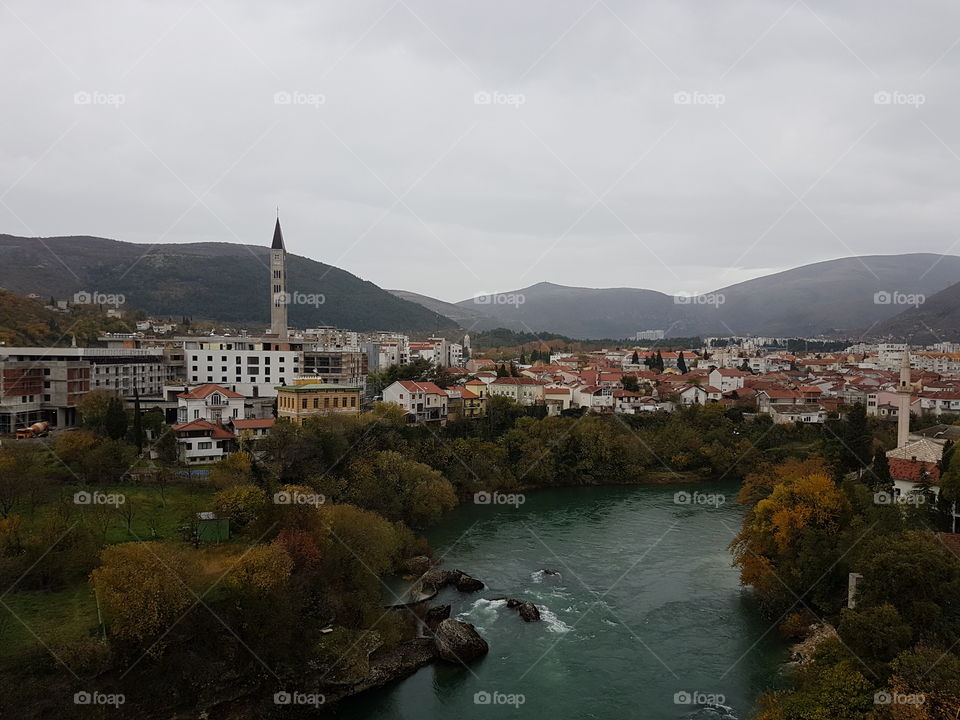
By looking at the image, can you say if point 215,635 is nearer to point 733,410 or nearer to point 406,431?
point 406,431

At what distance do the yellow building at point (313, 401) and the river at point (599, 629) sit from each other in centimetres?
575

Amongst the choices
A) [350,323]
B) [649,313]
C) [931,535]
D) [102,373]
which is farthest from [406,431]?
[649,313]

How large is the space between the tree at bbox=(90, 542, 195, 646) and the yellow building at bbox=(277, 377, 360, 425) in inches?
454

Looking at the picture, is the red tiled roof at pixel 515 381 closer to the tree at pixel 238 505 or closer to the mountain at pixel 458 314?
the tree at pixel 238 505

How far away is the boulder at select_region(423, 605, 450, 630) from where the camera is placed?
468 inches

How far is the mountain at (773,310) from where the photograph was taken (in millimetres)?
152375

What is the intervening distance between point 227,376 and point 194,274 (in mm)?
47186

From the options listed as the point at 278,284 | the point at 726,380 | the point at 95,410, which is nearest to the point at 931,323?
the point at 726,380

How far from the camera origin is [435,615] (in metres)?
12.1

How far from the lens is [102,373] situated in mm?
24188

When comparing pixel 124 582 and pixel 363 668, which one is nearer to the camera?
pixel 124 582

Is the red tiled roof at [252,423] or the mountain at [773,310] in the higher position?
the mountain at [773,310]

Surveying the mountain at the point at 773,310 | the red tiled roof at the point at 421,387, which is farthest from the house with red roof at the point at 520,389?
the mountain at the point at 773,310

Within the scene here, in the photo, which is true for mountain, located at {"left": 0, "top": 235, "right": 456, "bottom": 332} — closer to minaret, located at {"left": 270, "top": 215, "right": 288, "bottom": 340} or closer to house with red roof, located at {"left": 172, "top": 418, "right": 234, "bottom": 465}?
minaret, located at {"left": 270, "top": 215, "right": 288, "bottom": 340}
